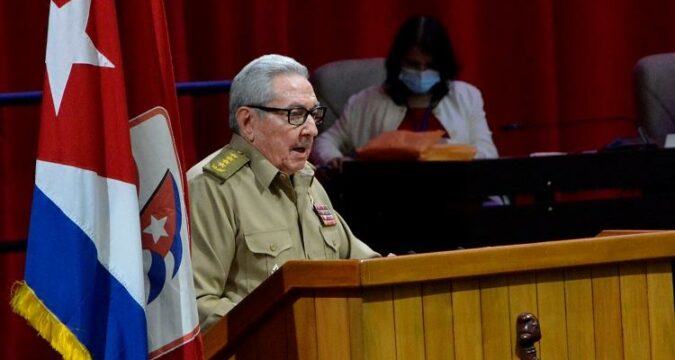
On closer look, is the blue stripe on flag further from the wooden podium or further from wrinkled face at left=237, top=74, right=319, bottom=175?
wrinkled face at left=237, top=74, right=319, bottom=175

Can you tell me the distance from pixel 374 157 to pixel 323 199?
43.8 inches

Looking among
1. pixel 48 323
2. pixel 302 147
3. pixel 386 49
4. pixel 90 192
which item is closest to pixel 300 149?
pixel 302 147

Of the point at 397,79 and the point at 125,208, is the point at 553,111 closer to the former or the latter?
the point at 397,79

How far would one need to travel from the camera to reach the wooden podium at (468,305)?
8.73 ft

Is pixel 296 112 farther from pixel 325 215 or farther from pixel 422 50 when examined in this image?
pixel 422 50

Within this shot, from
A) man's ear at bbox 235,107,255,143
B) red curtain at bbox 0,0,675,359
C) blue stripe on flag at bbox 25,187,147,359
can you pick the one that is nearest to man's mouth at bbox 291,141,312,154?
man's ear at bbox 235,107,255,143

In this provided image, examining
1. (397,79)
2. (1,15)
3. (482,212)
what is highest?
(1,15)

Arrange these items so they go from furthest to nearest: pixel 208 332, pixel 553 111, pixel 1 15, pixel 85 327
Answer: pixel 553 111 → pixel 1 15 → pixel 208 332 → pixel 85 327

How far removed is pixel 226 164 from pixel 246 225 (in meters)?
0.18

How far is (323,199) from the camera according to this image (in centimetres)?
364

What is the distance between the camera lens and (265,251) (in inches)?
131

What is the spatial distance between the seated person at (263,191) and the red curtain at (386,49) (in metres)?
1.94

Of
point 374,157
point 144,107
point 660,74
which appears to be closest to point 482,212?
point 374,157

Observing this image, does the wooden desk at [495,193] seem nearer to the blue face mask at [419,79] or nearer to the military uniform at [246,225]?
the blue face mask at [419,79]
